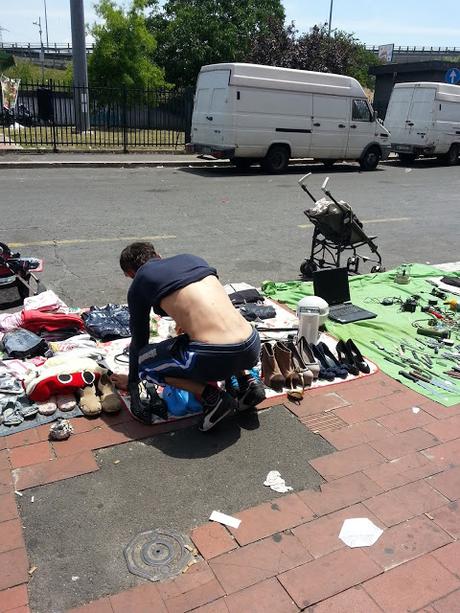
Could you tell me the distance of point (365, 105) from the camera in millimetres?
16906

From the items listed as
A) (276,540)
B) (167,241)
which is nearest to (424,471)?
(276,540)

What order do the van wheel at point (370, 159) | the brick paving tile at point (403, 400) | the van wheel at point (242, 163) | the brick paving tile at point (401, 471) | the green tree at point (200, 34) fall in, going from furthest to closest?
the green tree at point (200, 34), the van wheel at point (370, 159), the van wheel at point (242, 163), the brick paving tile at point (403, 400), the brick paving tile at point (401, 471)

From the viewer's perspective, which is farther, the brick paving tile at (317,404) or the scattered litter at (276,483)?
the brick paving tile at (317,404)

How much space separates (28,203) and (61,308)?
588 centimetres

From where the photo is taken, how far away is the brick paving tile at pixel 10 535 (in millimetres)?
2490

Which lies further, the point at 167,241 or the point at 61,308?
the point at 167,241

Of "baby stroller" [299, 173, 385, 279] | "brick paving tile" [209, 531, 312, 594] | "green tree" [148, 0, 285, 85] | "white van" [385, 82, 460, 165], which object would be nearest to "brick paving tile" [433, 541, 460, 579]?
"brick paving tile" [209, 531, 312, 594]

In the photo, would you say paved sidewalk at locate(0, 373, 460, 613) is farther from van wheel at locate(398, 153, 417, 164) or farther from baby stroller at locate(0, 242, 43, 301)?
van wheel at locate(398, 153, 417, 164)

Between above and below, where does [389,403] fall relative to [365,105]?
below

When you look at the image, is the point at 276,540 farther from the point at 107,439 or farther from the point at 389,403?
the point at 389,403

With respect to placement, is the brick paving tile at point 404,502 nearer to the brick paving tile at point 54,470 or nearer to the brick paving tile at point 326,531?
the brick paving tile at point 326,531

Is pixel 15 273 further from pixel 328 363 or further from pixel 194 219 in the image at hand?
pixel 194 219

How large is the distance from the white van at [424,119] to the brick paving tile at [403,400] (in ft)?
55.1

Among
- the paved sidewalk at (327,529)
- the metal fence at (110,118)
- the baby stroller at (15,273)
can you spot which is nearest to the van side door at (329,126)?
the metal fence at (110,118)
